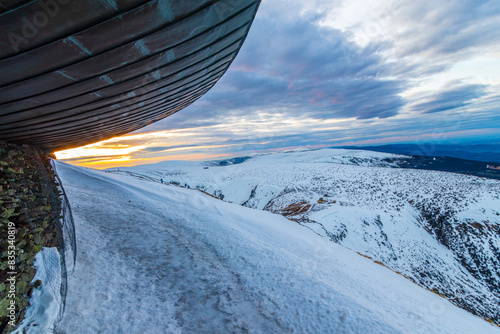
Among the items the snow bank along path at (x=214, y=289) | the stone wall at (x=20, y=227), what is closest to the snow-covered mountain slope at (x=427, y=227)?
A: the snow bank along path at (x=214, y=289)

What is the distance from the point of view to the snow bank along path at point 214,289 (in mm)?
3020

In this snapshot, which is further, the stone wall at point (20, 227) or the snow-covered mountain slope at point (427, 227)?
the snow-covered mountain slope at point (427, 227)

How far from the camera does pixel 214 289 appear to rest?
373 cm

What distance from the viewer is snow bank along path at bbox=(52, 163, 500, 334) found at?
119 inches

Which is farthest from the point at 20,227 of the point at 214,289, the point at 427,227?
the point at 427,227

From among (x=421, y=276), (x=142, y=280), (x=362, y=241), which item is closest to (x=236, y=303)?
(x=142, y=280)

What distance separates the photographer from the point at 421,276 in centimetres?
1594

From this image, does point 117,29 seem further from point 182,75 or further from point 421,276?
point 421,276

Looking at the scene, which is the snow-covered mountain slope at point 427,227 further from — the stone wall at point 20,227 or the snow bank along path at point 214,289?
the stone wall at point 20,227

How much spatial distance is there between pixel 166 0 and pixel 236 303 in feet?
14.7

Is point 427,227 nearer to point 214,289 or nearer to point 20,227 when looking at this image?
point 214,289

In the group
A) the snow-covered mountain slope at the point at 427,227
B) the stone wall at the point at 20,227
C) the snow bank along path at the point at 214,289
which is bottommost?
the snow-covered mountain slope at the point at 427,227

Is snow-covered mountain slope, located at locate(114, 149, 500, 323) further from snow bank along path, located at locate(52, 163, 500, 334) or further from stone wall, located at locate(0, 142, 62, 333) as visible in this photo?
stone wall, located at locate(0, 142, 62, 333)

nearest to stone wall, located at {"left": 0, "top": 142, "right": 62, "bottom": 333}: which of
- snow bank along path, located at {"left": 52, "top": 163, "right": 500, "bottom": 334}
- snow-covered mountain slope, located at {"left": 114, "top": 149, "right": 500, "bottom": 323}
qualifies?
snow bank along path, located at {"left": 52, "top": 163, "right": 500, "bottom": 334}
